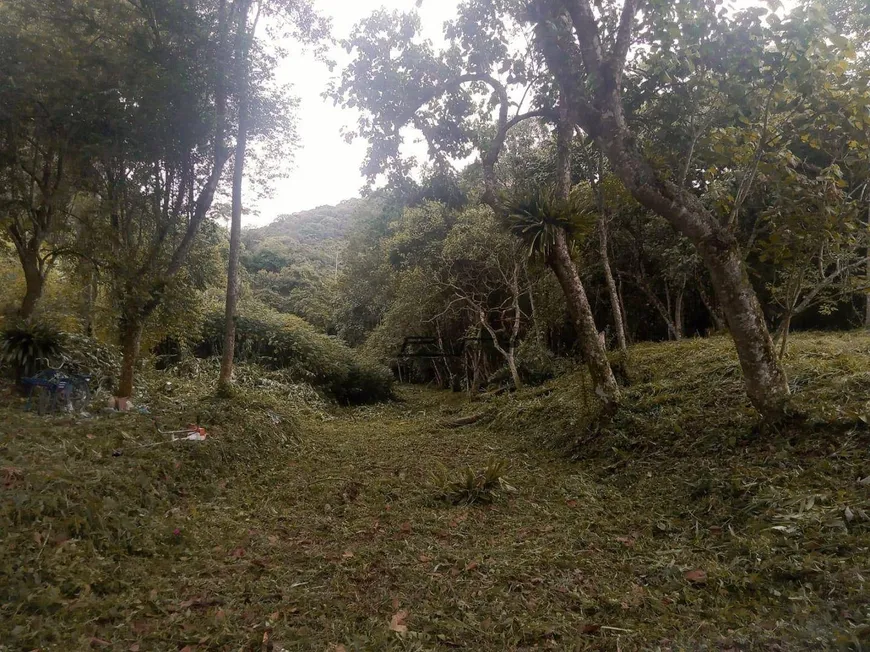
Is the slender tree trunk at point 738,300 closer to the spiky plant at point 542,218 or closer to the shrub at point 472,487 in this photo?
the spiky plant at point 542,218

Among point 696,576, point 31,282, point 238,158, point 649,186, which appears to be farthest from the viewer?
point 238,158

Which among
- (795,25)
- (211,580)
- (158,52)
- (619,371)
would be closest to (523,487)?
(211,580)

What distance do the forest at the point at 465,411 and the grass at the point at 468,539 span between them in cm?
3

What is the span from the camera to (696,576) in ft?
9.17

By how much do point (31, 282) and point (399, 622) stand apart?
26.9 feet

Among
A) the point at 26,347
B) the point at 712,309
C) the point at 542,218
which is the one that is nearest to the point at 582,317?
the point at 542,218

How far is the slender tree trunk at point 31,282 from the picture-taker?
7344 millimetres

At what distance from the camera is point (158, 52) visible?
6633 mm

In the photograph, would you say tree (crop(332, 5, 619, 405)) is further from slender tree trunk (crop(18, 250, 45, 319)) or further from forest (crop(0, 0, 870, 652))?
slender tree trunk (crop(18, 250, 45, 319))

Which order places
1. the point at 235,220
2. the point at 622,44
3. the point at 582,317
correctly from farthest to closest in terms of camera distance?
1. the point at 235,220
2. the point at 582,317
3. the point at 622,44

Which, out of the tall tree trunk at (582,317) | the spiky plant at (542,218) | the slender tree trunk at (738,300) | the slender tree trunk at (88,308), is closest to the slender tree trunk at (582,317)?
the tall tree trunk at (582,317)

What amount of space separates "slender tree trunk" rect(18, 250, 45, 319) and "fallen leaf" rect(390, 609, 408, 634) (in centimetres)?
773

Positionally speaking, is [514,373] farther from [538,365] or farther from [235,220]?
[235,220]

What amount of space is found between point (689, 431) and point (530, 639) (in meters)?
3.50
